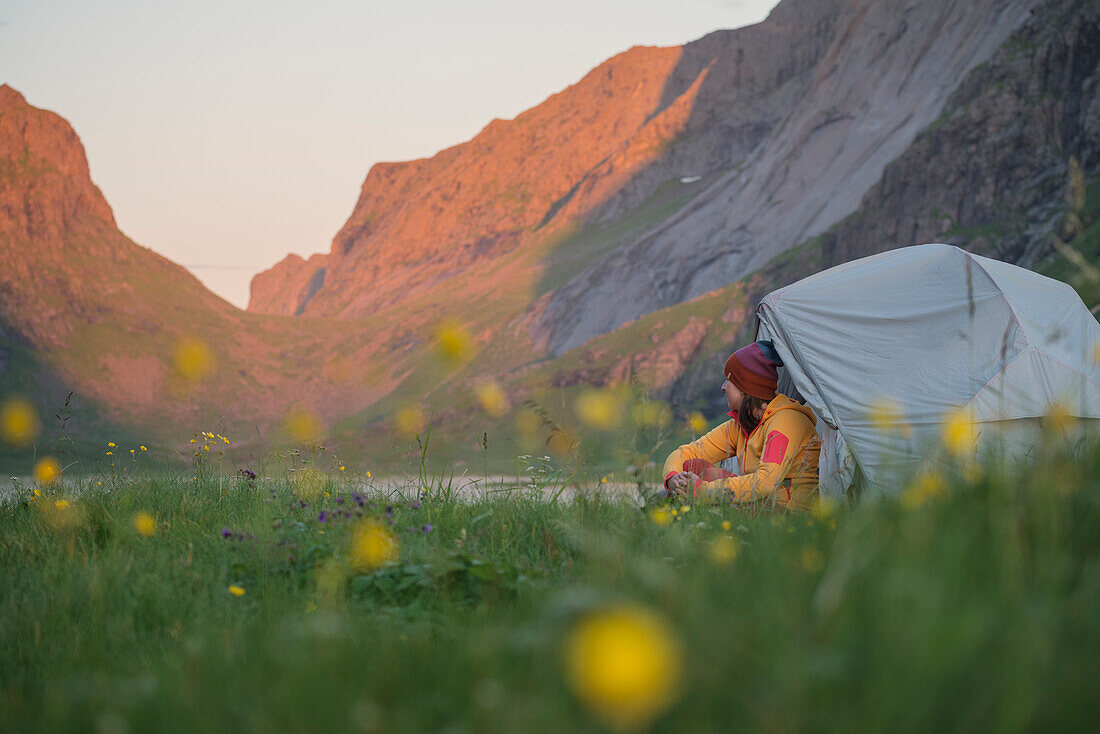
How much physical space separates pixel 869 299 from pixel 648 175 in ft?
244

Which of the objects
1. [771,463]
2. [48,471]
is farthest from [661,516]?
[48,471]

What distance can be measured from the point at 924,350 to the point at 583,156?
93242mm

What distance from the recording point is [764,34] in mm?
78500

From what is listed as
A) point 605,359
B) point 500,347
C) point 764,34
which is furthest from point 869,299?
point 764,34

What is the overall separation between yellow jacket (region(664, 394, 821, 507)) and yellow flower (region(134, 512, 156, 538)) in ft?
11.2

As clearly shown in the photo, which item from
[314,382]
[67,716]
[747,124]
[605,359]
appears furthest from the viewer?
A: [747,124]

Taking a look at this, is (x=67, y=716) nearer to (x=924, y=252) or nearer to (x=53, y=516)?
(x=53, y=516)

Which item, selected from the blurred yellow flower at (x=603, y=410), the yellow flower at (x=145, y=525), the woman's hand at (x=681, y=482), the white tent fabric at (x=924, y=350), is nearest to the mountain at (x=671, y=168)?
the white tent fabric at (x=924, y=350)

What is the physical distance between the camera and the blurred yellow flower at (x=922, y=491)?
2.97 meters

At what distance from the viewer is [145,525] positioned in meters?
4.66

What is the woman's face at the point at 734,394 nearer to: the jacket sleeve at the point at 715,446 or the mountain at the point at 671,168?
the jacket sleeve at the point at 715,446

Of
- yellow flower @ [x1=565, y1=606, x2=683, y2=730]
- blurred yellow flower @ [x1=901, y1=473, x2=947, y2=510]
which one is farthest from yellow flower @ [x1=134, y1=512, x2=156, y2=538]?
blurred yellow flower @ [x1=901, y1=473, x2=947, y2=510]

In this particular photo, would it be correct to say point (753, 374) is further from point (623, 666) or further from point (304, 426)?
point (623, 666)

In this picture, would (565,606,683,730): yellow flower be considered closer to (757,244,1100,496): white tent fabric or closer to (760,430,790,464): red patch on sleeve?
(757,244,1100,496): white tent fabric
